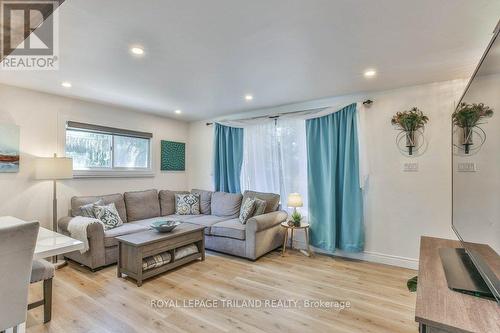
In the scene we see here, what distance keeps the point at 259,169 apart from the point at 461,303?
11.9ft

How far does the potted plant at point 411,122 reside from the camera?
10.4 ft

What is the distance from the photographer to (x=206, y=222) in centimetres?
407

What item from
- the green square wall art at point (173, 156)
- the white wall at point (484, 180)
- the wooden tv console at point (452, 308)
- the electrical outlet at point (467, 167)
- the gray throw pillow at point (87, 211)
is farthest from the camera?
the green square wall art at point (173, 156)

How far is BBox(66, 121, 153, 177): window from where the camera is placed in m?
3.87

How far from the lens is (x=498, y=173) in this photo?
41.6 inches

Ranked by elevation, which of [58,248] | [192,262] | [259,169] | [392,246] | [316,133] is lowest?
[192,262]

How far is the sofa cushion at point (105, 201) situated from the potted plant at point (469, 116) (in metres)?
4.19

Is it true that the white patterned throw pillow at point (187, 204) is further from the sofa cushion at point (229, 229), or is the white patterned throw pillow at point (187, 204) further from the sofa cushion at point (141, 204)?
the sofa cushion at point (229, 229)

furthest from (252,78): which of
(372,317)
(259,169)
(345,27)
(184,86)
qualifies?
(372,317)

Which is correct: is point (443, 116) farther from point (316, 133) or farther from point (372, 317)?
point (372, 317)

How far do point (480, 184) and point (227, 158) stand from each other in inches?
153

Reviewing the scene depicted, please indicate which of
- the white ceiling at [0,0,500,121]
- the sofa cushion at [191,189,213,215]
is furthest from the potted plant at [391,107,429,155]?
the sofa cushion at [191,189,213,215]

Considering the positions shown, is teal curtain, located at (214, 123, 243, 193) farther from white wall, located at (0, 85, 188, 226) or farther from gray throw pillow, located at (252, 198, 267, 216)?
white wall, located at (0, 85, 188, 226)

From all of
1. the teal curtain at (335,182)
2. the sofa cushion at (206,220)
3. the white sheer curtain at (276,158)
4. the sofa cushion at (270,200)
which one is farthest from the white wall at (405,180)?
the sofa cushion at (206,220)
